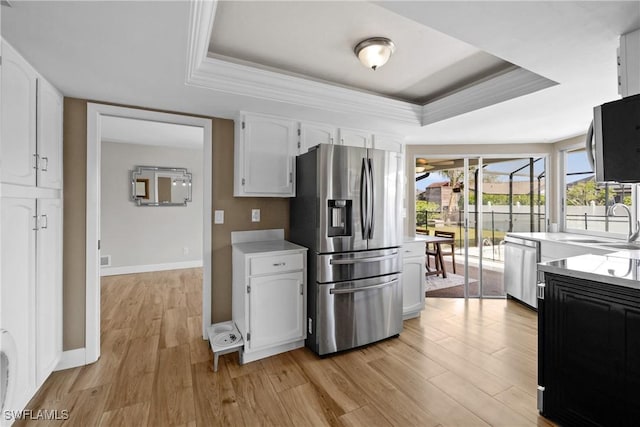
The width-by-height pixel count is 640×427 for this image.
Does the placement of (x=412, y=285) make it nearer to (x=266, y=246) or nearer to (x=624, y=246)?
(x=266, y=246)

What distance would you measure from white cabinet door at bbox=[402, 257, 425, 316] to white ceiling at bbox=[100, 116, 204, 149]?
306 cm

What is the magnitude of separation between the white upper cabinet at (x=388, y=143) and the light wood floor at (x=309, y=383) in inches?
79.1

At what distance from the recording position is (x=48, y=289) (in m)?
2.04

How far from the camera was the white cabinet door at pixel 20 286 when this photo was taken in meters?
1.54

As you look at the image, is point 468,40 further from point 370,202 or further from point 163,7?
point 163,7

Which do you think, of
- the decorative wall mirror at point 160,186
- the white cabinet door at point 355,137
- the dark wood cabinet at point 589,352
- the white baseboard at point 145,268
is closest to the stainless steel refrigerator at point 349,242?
the white cabinet door at point 355,137

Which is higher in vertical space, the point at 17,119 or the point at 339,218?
the point at 17,119

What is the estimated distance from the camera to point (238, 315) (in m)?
2.58

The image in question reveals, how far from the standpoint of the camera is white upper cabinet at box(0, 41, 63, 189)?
1516 millimetres

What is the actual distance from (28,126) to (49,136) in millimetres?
305

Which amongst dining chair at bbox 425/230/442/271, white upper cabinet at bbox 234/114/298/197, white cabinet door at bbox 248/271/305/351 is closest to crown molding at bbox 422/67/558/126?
white upper cabinet at bbox 234/114/298/197

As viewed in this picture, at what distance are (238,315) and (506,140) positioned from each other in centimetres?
391

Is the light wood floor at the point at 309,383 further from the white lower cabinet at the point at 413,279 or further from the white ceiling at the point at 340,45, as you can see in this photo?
the white ceiling at the point at 340,45

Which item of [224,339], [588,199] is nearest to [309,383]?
[224,339]
